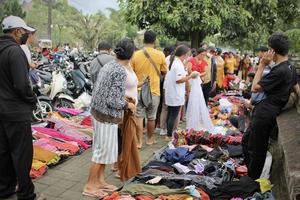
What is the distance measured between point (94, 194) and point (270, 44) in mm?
2718

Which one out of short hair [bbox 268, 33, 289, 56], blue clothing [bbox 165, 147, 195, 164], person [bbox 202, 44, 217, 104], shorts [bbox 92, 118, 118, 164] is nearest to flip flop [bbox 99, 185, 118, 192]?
shorts [bbox 92, 118, 118, 164]

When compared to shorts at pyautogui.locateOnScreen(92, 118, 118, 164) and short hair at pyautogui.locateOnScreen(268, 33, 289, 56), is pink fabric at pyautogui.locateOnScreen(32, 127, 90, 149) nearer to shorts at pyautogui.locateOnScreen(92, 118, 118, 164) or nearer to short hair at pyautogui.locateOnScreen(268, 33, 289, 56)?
shorts at pyautogui.locateOnScreen(92, 118, 118, 164)

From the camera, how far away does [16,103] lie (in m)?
4.09

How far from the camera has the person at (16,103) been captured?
3982 mm

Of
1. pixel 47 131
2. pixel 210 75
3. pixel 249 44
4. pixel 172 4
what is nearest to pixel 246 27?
pixel 172 4

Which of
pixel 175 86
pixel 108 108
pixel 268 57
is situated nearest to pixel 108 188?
pixel 108 108

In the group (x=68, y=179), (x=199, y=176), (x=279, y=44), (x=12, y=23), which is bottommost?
(x=68, y=179)

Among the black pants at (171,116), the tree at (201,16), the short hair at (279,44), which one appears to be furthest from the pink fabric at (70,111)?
the short hair at (279,44)

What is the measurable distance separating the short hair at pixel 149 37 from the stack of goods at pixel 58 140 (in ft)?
6.82

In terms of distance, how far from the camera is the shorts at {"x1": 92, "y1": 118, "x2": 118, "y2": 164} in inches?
178

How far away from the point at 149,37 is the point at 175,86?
115cm

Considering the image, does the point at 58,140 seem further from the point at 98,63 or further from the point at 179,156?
the point at 179,156

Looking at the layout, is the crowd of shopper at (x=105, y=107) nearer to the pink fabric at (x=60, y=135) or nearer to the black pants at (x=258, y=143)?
the black pants at (x=258, y=143)

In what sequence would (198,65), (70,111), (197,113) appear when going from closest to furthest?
(197,113), (198,65), (70,111)
